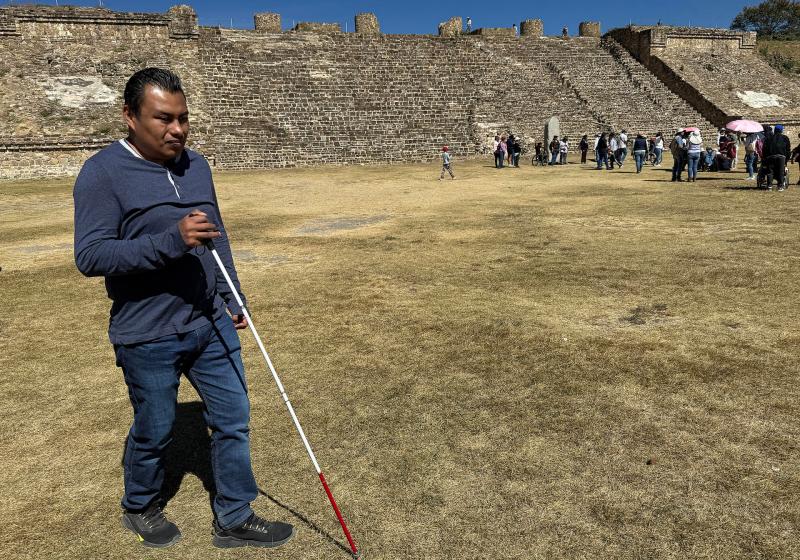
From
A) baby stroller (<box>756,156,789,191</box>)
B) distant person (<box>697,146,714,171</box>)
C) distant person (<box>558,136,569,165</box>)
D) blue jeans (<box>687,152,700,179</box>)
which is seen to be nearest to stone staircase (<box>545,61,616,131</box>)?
distant person (<box>558,136,569,165</box>)

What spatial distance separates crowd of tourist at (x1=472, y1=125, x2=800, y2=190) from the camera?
44.5ft

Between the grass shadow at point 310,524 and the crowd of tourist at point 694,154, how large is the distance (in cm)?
1420

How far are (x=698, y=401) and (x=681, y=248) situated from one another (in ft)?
16.0

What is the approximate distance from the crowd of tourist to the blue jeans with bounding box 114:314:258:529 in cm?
1439

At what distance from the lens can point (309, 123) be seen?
26.5 m

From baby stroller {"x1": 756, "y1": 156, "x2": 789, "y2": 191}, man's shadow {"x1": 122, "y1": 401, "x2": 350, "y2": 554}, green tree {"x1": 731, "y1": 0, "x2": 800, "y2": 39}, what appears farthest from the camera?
green tree {"x1": 731, "y1": 0, "x2": 800, "y2": 39}

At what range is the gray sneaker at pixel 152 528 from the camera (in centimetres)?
283

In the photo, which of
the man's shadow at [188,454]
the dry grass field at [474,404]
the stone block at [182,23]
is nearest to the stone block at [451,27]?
the stone block at [182,23]

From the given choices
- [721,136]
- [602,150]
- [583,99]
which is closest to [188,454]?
[602,150]

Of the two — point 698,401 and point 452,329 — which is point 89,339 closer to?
point 452,329

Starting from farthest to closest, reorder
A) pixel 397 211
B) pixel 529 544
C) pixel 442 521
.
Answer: pixel 397 211
pixel 442 521
pixel 529 544

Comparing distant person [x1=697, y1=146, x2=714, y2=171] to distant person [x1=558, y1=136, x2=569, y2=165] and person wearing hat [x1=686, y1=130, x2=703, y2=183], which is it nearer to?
person wearing hat [x1=686, y1=130, x2=703, y2=183]

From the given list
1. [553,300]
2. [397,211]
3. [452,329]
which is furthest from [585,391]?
[397,211]

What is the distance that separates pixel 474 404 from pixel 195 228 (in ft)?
8.01
